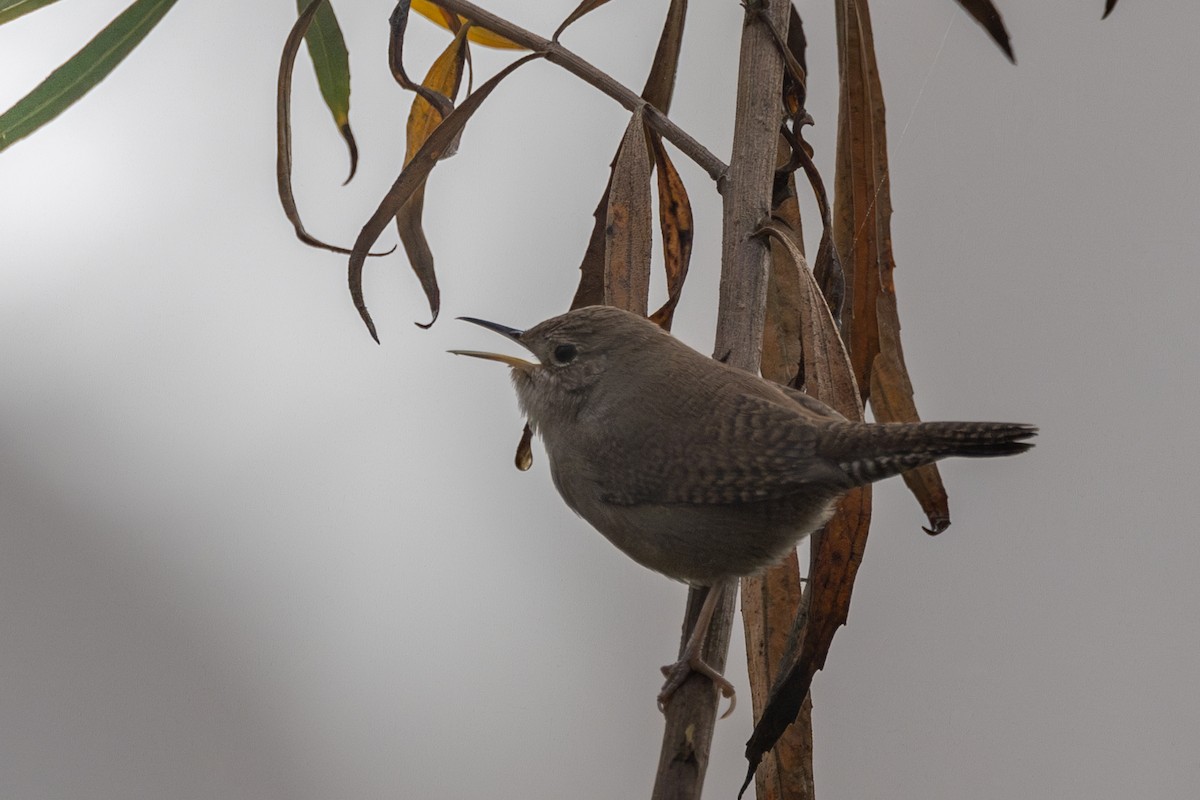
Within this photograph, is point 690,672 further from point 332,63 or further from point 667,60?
point 332,63

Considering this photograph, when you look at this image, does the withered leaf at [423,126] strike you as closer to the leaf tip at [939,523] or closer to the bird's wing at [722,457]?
the bird's wing at [722,457]

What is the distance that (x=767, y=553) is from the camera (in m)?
1.41

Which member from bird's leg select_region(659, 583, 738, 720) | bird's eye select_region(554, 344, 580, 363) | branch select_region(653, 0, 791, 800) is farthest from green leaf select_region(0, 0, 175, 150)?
bird's leg select_region(659, 583, 738, 720)

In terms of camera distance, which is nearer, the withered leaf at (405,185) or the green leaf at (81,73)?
the withered leaf at (405,185)

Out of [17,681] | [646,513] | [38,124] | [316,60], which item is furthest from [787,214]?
[17,681]

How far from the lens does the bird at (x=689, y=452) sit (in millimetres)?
1334

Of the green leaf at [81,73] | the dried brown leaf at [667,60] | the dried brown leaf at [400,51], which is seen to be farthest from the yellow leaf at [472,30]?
the green leaf at [81,73]

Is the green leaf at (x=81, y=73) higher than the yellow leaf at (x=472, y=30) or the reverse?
the reverse

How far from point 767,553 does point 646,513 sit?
0.16 metres

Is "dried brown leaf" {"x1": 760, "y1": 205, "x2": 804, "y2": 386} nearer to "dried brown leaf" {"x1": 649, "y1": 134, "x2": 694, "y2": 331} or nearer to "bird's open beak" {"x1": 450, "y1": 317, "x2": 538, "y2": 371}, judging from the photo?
"dried brown leaf" {"x1": 649, "y1": 134, "x2": 694, "y2": 331}

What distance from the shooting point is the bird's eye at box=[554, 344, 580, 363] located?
158cm

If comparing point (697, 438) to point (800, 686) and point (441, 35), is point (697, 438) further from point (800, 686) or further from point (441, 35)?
point (441, 35)

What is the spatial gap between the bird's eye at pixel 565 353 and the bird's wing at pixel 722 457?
16 cm

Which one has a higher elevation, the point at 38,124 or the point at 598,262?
the point at 598,262
